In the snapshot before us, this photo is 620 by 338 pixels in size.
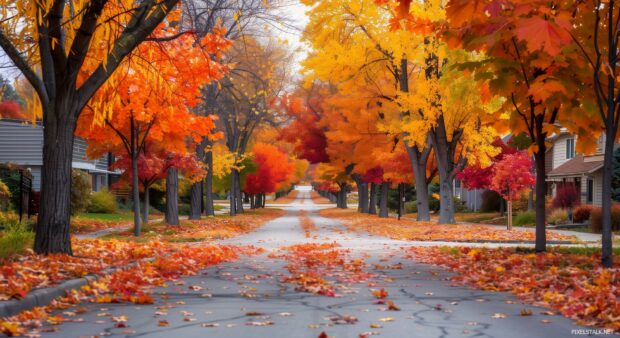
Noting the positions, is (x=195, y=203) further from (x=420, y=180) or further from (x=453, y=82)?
(x=453, y=82)

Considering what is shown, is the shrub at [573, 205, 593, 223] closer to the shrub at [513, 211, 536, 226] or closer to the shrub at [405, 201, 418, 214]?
the shrub at [513, 211, 536, 226]

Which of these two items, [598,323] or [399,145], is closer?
[598,323]

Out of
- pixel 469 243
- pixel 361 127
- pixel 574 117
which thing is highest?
pixel 361 127

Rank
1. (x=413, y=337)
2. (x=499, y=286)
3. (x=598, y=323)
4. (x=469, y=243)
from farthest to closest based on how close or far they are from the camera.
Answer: (x=469, y=243) → (x=499, y=286) → (x=598, y=323) → (x=413, y=337)

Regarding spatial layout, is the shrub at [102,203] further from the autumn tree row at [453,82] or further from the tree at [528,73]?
the tree at [528,73]

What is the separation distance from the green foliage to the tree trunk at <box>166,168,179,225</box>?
4.34 meters

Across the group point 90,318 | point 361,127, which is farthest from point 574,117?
point 361,127

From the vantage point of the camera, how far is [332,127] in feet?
156

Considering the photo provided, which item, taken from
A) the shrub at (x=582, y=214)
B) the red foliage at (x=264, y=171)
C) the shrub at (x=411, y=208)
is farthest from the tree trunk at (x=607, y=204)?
the red foliage at (x=264, y=171)

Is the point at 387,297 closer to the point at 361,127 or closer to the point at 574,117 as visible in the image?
the point at 574,117

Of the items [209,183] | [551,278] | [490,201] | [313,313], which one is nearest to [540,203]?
[551,278]

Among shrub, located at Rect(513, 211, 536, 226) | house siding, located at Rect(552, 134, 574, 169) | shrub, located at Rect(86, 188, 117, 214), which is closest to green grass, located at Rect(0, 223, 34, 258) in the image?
shrub, located at Rect(86, 188, 117, 214)

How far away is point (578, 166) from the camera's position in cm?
4281

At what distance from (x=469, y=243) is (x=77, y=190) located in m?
17.6
